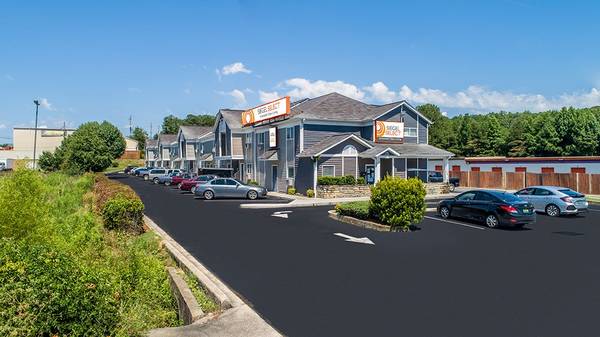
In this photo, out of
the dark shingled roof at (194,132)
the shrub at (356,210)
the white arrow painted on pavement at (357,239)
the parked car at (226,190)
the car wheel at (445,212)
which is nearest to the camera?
the white arrow painted on pavement at (357,239)

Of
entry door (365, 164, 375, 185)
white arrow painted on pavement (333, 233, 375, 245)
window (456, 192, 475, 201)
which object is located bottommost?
white arrow painted on pavement (333, 233, 375, 245)

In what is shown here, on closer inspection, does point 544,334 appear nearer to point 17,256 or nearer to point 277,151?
point 17,256

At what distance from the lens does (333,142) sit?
34.2m

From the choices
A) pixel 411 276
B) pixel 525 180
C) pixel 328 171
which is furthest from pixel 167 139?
pixel 411 276

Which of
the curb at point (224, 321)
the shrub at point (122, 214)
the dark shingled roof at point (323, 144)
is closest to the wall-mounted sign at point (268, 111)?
the dark shingled roof at point (323, 144)

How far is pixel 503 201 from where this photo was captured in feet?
62.2

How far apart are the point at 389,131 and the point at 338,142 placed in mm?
5876

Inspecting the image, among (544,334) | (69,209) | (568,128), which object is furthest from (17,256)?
(568,128)

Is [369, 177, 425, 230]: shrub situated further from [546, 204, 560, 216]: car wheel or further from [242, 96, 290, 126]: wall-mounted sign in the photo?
[242, 96, 290, 126]: wall-mounted sign

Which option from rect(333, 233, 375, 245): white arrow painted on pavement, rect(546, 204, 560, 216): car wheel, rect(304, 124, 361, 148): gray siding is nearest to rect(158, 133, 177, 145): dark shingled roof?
rect(304, 124, 361, 148): gray siding

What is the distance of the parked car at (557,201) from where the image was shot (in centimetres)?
2275

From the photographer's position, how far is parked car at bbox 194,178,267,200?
1275 inches

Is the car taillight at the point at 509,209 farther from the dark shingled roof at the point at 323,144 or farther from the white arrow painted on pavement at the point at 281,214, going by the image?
the dark shingled roof at the point at 323,144

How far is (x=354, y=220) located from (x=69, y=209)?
41.7ft
